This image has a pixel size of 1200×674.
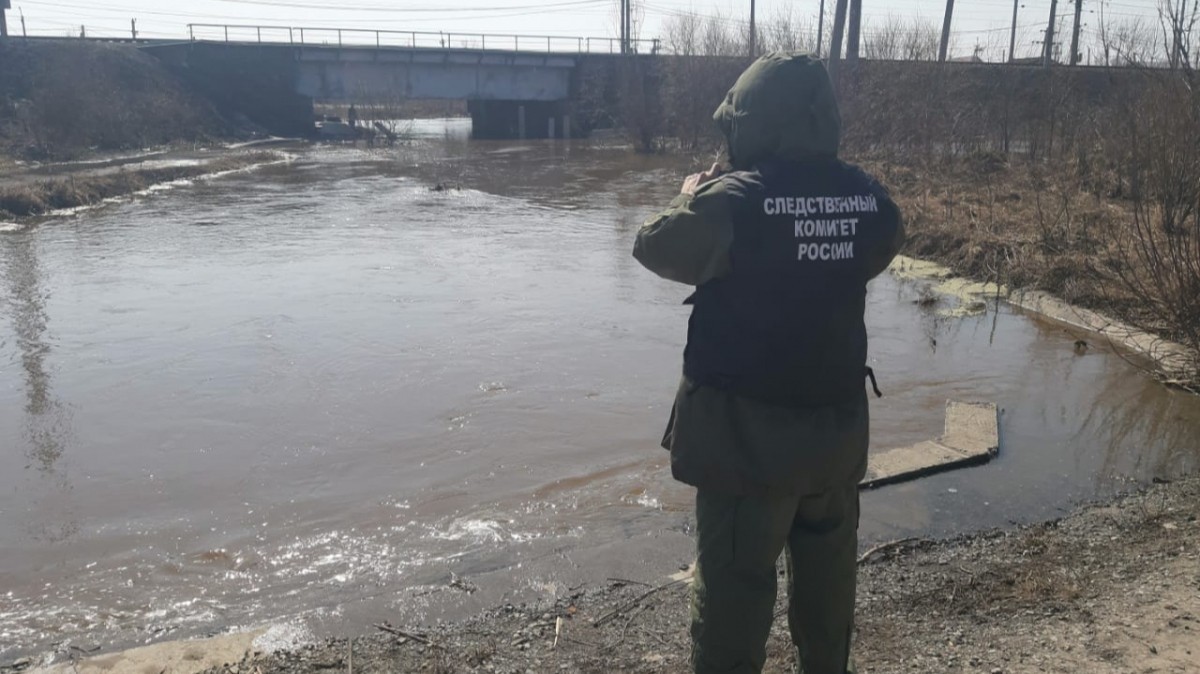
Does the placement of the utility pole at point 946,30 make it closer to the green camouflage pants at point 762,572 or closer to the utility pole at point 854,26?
the utility pole at point 854,26

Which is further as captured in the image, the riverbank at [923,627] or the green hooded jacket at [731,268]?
the riverbank at [923,627]

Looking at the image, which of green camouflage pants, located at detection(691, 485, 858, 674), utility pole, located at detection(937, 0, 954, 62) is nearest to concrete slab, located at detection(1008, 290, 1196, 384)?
green camouflage pants, located at detection(691, 485, 858, 674)

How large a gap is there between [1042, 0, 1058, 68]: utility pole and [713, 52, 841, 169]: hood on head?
30382 millimetres

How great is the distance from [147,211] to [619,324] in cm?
1306

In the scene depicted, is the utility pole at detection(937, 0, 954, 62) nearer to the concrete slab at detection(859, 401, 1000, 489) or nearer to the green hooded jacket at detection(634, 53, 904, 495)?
the concrete slab at detection(859, 401, 1000, 489)

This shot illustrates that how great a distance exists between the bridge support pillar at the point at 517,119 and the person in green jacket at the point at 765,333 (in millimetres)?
53641

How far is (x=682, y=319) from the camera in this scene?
1048 centimetres

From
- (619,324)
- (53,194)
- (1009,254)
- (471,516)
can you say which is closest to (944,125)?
(1009,254)

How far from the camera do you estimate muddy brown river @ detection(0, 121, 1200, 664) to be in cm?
473

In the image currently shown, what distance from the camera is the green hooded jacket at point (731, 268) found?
256 centimetres

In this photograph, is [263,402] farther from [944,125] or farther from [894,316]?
[944,125]

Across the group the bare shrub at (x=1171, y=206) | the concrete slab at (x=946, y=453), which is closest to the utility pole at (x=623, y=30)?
the bare shrub at (x=1171, y=206)

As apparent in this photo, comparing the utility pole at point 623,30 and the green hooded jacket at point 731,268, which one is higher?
the utility pole at point 623,30

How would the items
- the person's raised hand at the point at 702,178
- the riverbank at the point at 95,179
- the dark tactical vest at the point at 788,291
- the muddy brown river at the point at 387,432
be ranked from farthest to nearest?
the riverbank at the point at 95,179 < the muddy brown river at the point at 387,432 < the person's raised hand at the point at 702,178 < the dark tactical vest at the point at 788,291
